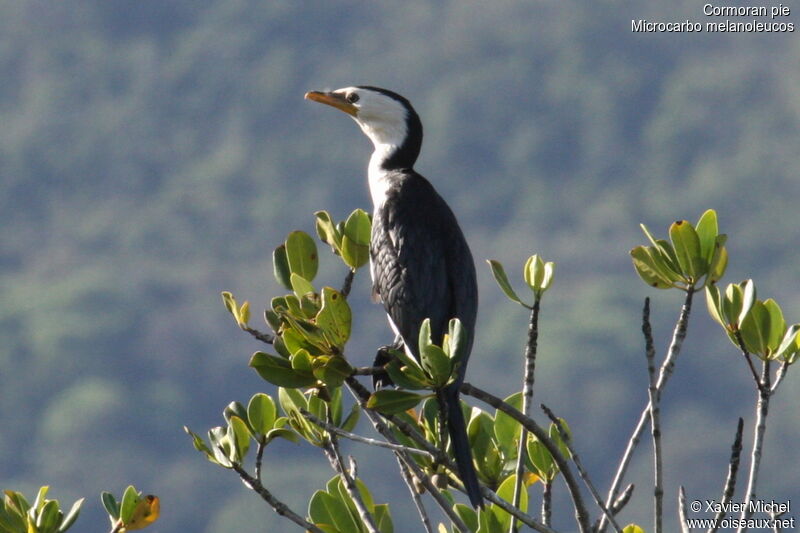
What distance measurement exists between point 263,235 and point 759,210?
51133 mm

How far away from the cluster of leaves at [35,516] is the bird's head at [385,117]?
116 inches

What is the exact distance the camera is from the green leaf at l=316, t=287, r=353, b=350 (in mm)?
4117

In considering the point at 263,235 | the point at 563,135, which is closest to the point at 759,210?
the point at 563,135

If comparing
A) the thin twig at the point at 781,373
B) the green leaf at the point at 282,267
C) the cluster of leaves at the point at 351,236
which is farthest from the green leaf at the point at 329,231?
the thin twig at the point at 781,373

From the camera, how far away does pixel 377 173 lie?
270 inches

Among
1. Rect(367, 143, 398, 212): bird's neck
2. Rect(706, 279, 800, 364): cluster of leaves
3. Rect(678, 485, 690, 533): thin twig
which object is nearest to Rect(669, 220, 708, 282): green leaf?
Rect(706, 279, 800, 364): cluster of leaves

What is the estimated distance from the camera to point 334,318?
414cm

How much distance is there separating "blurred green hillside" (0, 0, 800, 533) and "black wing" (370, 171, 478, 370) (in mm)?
103079

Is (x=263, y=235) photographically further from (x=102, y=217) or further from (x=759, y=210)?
(x=759, y=210)

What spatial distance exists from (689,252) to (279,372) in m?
1.22

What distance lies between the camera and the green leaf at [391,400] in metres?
4.12

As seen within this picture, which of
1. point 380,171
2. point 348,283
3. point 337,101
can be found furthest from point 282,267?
point 337,101

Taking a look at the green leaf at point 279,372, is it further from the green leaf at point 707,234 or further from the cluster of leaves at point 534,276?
the green leaf at point 707,234

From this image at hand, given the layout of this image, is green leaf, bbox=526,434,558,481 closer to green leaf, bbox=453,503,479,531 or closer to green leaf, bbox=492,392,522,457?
green leaf, bbox=492,392,522,457
